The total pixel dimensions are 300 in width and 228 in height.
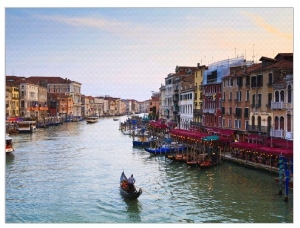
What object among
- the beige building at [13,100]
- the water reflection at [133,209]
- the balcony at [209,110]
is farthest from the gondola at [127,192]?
the beige building at [13,100]

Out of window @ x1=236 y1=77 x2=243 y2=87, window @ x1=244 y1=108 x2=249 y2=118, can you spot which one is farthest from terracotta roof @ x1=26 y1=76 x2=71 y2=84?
window @ x1=244 y1=108 x2=249 y2=118

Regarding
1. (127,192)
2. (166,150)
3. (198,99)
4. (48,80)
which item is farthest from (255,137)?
(48,80)

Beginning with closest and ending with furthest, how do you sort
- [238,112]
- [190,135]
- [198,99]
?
[238,112] < [190,135] < [198,99]

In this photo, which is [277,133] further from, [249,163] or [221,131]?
[221,131]

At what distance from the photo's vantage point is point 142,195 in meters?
6.70

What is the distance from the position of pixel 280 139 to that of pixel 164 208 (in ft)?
11.3

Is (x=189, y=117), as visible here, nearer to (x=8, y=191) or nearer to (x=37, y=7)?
(x=8, y=191)

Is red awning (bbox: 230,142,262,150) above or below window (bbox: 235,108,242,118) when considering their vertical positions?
below

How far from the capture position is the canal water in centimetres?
570

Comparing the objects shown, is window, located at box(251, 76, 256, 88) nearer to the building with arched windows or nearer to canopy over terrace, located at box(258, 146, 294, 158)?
the building with arched windows

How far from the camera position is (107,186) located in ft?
24.3

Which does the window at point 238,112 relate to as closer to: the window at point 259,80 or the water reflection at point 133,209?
the window at point 259,80

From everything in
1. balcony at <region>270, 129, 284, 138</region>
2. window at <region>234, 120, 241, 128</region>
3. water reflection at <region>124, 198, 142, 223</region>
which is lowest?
water reflection at <region>124, 198, 142, 223</region>
